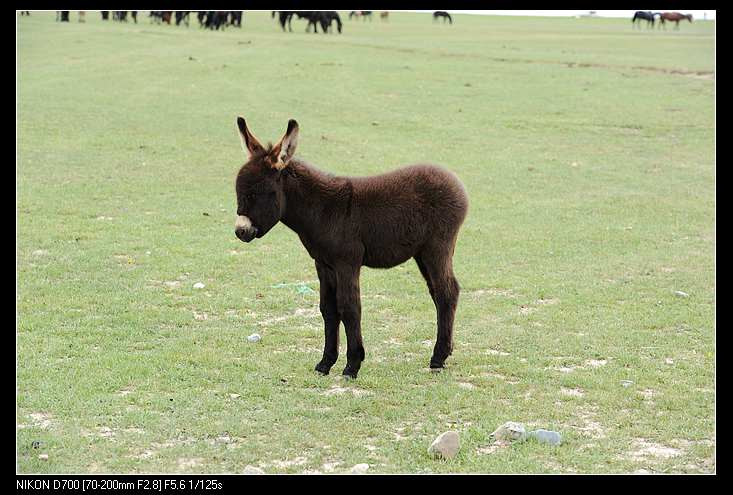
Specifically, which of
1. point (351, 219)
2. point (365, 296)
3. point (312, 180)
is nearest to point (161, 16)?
point (365, 296)

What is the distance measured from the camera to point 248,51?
35.2 m

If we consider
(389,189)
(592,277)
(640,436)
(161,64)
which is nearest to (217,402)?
(389,189)

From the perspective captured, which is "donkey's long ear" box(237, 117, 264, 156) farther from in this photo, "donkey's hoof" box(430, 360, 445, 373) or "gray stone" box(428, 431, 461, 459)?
"gray stone" box(428, 431, 461, 459)

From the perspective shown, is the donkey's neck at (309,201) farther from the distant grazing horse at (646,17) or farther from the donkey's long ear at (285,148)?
the distant grazing horse at (646,17)

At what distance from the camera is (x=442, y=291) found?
25.0ft

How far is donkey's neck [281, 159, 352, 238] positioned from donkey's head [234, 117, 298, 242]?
16 centimetres

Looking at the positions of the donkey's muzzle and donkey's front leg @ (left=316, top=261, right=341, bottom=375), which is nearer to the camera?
the donkey's muzzle

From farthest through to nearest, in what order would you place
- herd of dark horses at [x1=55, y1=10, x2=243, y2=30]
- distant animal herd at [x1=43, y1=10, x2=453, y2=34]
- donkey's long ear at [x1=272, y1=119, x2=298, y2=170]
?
1. distant animal herd at [x1=43, y1=10, x2=453, y2=34]
2. herd of dark horses at [x1=55, y1=10, x2=243, y2=30]
3. donkey's long ear at [x1=272, y1=119, x2=298, y2=170]

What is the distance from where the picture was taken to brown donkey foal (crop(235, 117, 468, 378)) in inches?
278

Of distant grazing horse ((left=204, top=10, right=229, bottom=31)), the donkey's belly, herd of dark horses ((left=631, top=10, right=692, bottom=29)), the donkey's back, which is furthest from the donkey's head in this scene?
herd of dark horses ((left=631, top=10, right=692, bottom=29))

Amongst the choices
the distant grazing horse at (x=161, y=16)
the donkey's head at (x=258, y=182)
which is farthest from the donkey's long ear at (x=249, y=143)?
the distant grazing horse at (x=161, y=16)

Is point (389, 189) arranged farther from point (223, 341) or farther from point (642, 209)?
point (642, 209)

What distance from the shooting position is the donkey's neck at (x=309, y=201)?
23.8ft

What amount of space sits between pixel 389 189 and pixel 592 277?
4.17 meters
